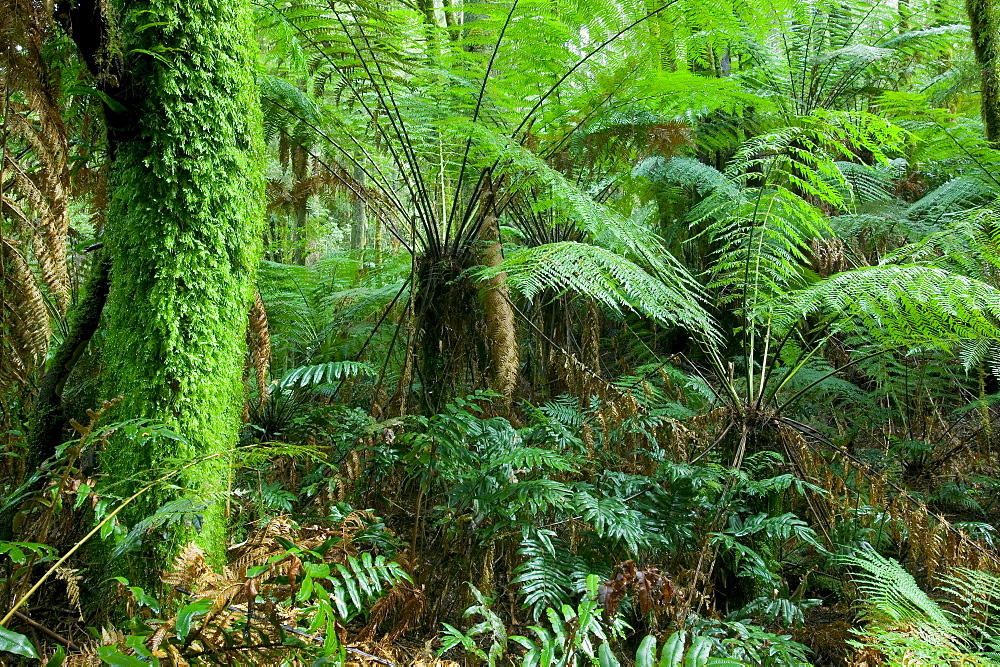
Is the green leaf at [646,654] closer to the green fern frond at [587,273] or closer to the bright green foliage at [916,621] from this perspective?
the bright green foliage at [916,621]

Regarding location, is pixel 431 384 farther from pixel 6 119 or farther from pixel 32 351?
pixel 6 119

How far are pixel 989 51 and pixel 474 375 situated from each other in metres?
2.98

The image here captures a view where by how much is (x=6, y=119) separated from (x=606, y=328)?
12.9 feet

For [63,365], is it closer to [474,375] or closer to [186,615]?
[186,615]

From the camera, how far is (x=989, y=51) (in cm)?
293

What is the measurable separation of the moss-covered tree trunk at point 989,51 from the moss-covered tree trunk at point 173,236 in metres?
3.43

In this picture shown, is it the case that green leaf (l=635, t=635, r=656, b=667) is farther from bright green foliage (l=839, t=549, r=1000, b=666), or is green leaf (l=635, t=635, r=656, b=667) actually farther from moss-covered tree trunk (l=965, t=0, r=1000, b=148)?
moss-covered tree trunk (l=965, t=0, r=1000, b=148)

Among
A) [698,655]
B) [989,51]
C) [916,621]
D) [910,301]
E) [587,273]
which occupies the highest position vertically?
[989,51]

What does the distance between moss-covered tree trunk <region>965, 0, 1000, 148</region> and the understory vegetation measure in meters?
0.02

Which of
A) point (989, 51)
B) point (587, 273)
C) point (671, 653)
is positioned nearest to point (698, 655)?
point (671, 653)

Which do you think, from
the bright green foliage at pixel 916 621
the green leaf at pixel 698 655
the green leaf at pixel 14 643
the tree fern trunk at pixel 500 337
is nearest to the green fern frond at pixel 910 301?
the bright green foliage at pixel 916 621

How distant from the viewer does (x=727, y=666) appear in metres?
1.08

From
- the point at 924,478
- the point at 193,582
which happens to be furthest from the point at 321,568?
the point at 924,478

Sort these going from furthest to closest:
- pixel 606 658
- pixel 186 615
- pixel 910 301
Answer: pixel 910 301
pixel 606 658
pixel 186 615
